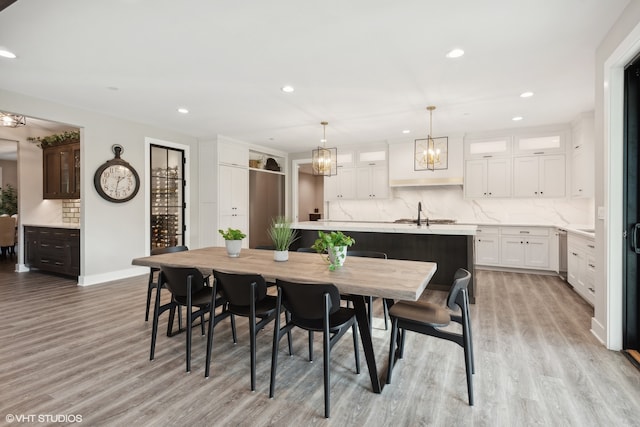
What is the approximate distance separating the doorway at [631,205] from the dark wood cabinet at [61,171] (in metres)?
7.03

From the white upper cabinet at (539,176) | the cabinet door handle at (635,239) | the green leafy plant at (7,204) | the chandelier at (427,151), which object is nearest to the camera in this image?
the cabinet door handle at (635,239)

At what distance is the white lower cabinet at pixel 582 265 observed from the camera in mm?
3645

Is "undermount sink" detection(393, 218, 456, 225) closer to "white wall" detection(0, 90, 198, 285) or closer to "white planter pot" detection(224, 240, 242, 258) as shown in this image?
"white planter pot" detection(224, 240, 242, 258)

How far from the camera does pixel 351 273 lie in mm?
2152

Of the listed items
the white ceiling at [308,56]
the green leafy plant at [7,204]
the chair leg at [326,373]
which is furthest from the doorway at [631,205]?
the green leafy plant at [7,204]

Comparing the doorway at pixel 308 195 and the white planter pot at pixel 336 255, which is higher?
the doorway at pixel 308 195

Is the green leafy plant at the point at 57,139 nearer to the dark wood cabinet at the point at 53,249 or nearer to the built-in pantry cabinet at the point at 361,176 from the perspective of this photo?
the dark wood cabinet at the point at 53,249

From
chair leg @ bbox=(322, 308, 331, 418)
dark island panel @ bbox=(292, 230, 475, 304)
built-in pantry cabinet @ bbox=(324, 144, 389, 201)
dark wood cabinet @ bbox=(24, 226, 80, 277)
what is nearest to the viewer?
chair leg @ bbox=(322, 308, 331, 418)

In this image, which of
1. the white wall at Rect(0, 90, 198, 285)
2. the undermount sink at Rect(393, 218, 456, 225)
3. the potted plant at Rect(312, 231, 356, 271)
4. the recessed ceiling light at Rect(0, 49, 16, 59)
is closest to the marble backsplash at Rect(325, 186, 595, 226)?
the undermount sink at Rect(393, 218, 456, 225)

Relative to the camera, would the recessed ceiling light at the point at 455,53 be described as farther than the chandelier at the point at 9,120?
No

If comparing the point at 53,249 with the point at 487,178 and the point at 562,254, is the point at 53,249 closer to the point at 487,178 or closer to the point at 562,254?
the point at 487,178

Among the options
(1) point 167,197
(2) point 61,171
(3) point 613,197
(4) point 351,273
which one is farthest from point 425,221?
(2) point 61,171

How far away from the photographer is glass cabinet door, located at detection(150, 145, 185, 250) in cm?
567

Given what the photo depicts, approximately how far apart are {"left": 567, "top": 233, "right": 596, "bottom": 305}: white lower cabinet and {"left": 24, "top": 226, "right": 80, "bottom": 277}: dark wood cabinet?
267 inches
